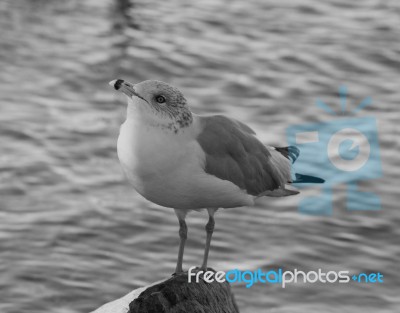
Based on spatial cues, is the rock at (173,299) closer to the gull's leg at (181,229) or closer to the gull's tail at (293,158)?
the gull's leg at (181,229)

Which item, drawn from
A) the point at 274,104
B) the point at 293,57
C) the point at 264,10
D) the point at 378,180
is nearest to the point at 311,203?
the point at 378,180

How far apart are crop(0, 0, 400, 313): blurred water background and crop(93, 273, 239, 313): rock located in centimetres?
493

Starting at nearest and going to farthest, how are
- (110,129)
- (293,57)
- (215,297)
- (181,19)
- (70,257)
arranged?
(215,297), (70,257), (110,129), (293,57), (181,19)

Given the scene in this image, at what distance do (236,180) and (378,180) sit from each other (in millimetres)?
8371

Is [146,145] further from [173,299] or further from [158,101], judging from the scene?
[173,299]

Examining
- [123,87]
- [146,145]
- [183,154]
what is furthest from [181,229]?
[123,87]

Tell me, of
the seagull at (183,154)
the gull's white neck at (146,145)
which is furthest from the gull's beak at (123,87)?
the gull's white neck at (146,145)

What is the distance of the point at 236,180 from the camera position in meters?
9.98

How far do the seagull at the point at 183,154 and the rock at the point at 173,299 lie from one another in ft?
1.98

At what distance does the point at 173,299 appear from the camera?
1034 cm

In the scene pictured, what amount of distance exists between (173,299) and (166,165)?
1.86m

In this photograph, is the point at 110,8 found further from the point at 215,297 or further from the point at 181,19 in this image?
the point at 215,297

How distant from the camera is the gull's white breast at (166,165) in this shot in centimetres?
888

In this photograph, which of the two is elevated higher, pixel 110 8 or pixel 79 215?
pixel 110 8
